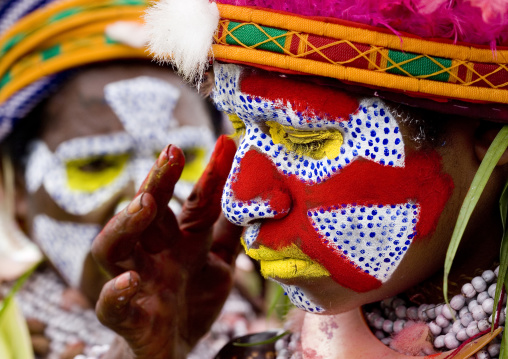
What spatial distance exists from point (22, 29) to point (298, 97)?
2358mm

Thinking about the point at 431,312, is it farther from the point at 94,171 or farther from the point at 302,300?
the point at 94,171

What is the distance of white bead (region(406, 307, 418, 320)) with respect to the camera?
183 centimetres

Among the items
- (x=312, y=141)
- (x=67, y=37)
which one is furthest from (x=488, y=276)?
(x=67, y=37)

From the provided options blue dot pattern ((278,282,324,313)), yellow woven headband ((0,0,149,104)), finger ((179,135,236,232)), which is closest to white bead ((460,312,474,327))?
blue dot pattern ((278,282,324,313))

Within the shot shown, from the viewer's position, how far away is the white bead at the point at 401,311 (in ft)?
6.11

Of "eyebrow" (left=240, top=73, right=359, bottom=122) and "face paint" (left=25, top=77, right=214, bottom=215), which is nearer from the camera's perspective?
"eyebrow" (left=240, top=73, right=359, bottom=122)

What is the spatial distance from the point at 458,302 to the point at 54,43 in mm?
2541

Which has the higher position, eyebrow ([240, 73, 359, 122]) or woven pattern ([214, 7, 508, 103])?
woven pattern ([214, 7, 508, 103])

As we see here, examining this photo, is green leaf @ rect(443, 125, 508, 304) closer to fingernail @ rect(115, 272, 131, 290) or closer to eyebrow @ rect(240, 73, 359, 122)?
eyebrow @ rect(240, 73, 359, 122)

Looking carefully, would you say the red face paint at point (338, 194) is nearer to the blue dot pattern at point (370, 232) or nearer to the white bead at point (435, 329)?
the blue dot pattern at point (370, 232)

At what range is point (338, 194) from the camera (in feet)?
5.40

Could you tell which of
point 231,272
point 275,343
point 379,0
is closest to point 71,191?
point 231,272

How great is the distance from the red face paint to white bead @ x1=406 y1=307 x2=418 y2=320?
7.2 inches

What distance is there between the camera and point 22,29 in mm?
3553
